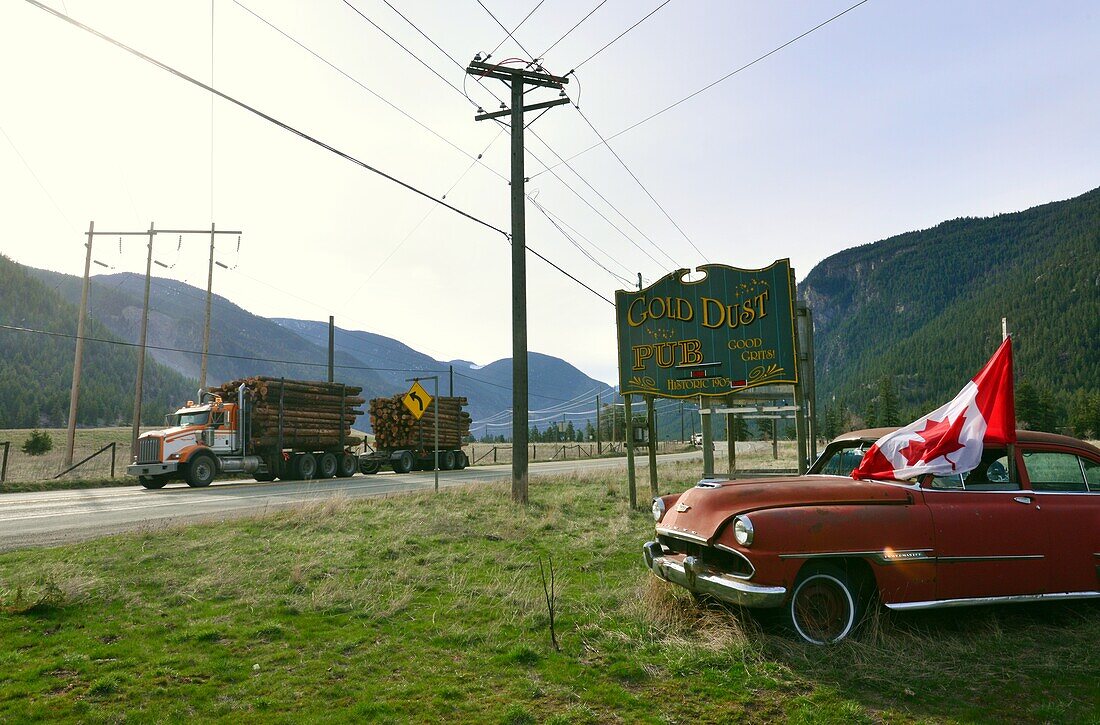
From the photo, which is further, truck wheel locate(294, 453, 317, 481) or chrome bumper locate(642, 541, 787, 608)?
truck wheel locate(294, 453, 317, 481)

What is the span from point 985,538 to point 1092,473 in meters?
1.39

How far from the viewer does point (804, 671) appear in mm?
4527

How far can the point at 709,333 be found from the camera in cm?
1278

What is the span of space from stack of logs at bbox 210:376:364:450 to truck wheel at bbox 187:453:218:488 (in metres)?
2.11

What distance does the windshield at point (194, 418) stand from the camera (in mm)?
24188

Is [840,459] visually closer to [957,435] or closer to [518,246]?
[957,435]

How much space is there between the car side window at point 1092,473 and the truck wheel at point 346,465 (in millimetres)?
26206

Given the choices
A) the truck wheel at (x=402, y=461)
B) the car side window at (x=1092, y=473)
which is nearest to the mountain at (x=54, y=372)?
the truck wheel at (x=402, y=461)

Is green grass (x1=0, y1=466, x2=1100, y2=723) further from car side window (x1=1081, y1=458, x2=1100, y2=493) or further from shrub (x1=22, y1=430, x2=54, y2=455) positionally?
shrub (x1=22, y1=430, x2=54, y2=455)

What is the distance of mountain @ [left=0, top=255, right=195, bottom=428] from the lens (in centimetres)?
9994

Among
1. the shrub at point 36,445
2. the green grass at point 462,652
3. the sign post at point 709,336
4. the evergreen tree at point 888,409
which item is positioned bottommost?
the green grass at point 462,652

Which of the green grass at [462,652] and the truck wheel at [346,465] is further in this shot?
the truck wheel at [346,465]

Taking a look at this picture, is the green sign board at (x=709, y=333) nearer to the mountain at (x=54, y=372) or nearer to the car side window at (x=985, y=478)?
the car side window at (x=985, y=478)

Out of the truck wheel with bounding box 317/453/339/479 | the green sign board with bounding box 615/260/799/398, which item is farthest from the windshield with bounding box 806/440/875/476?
the truck wheel with bounding box 317/453/339/479
